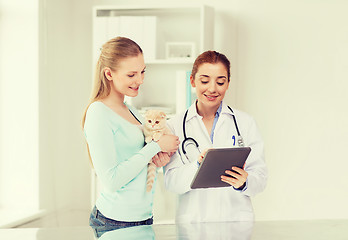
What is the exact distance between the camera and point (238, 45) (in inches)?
150

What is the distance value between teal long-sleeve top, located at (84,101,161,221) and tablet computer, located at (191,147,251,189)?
188 millimetres

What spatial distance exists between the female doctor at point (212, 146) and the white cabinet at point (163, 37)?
54.4 inches

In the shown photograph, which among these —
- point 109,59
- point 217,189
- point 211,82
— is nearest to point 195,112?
point 211,82

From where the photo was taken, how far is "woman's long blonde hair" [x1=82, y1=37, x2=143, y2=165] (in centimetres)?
178

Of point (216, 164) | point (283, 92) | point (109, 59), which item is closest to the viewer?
point (216, 164)

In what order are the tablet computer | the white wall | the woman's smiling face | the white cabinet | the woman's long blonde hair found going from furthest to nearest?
the white wall < the white cabinet < the woman's smiling face < the woman's long blonde hair < the tablet computer

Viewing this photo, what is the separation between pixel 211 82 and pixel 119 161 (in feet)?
1.59

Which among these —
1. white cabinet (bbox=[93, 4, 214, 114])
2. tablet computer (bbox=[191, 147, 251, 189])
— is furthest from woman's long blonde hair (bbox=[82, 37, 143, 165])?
white cabinet (bbox=[93, 4, 214, 114])

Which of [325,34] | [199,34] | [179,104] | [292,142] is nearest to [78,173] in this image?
[179,104]

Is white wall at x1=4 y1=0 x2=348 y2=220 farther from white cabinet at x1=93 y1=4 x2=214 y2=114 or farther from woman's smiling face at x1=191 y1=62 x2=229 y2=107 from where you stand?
woman's smiling face at x1=191 y1=62 x2=229 y2=107

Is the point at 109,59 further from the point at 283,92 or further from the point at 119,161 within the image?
the point at 283,92

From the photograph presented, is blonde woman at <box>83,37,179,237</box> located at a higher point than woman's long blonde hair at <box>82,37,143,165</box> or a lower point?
lower

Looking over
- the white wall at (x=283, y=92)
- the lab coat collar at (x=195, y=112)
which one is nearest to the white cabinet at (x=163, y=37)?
the white wall at (x=283, y=92)

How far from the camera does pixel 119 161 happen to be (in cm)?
173
